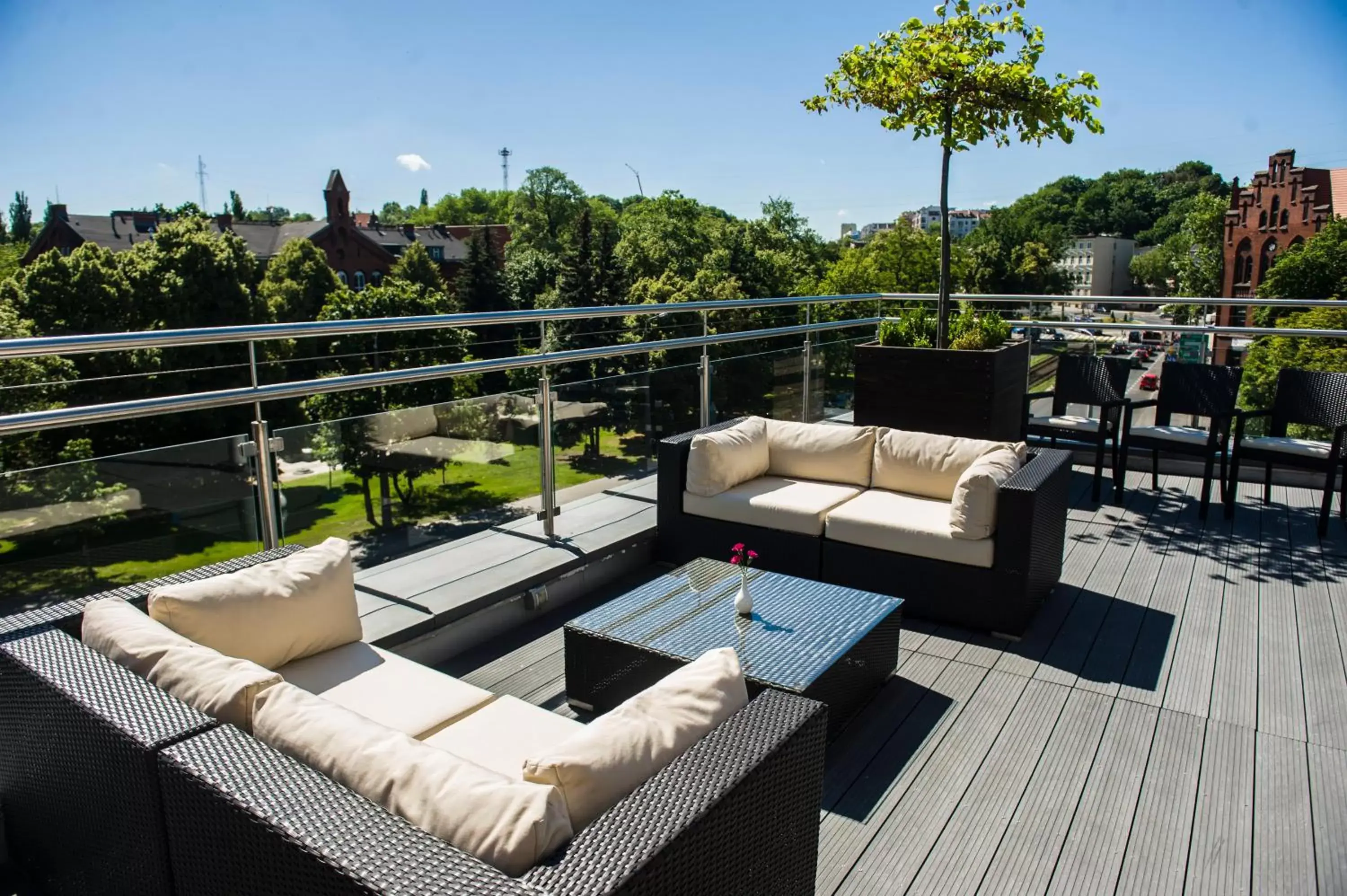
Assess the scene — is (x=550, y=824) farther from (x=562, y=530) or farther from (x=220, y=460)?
(x=562, y=530)

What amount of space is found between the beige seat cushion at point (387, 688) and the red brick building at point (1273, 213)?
49961 millimetres

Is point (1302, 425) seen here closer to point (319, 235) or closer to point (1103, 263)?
point (319, 235)

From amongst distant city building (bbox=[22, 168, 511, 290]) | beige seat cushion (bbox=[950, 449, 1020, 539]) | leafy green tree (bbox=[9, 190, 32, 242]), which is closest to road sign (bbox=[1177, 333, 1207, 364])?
beige seat cushion (bbox=[950, 449, 1020, 539])

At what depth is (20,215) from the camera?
8831 centimetres

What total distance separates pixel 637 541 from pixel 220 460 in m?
1.99

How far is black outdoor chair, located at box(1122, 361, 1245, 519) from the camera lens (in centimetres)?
496

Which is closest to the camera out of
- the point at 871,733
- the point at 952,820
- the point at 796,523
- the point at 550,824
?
the point at 550,824

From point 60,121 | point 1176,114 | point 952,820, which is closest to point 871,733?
point 952,820

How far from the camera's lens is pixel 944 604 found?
3.57 meters

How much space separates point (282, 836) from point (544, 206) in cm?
6731

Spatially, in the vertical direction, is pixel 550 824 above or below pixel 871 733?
above

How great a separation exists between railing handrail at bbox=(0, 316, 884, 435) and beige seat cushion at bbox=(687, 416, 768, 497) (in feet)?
2.29

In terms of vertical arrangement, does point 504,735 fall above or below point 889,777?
above

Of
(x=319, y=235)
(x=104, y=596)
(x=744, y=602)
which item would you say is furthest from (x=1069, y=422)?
(x=319, y=235)
